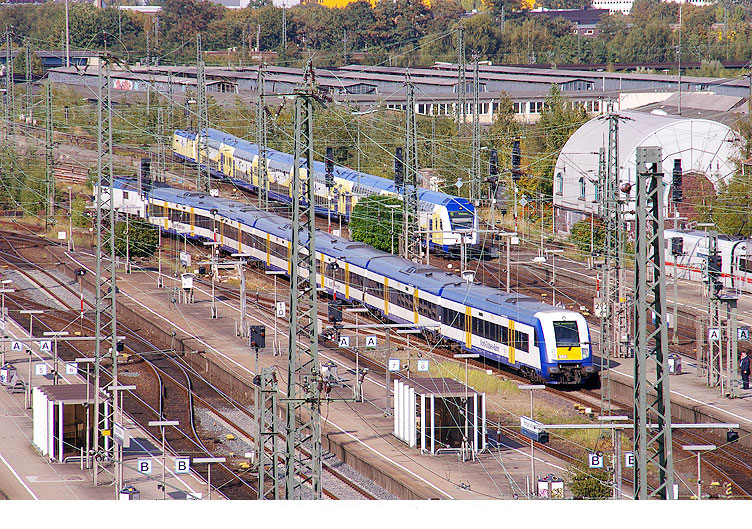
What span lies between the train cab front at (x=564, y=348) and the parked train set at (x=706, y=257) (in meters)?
10.8

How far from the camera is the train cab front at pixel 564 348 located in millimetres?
29078

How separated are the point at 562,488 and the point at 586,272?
2487cm

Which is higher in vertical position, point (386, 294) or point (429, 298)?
point (429, 298)

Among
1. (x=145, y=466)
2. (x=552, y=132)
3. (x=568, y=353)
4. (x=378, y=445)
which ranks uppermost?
(x=552, y=132)

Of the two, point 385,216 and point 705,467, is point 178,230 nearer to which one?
point 385,216

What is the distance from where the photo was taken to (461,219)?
151ft

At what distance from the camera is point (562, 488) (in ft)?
70.6

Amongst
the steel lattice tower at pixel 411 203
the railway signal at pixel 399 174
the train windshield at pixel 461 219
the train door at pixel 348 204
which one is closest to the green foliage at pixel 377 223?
the railway signal at pixel 399 174

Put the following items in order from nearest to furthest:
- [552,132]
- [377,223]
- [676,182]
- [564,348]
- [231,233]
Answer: [564,348] → [676,182] → [377,223] → [231,233] → [552,132]

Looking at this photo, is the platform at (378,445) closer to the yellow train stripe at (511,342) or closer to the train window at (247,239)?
the yellow train stripe at (511,342)

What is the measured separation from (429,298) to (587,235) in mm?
15255

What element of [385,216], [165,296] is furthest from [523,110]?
[165,296]

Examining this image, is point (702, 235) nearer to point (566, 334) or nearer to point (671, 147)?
point (671, 147)

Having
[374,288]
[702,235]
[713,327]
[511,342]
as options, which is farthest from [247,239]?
[713,327]
